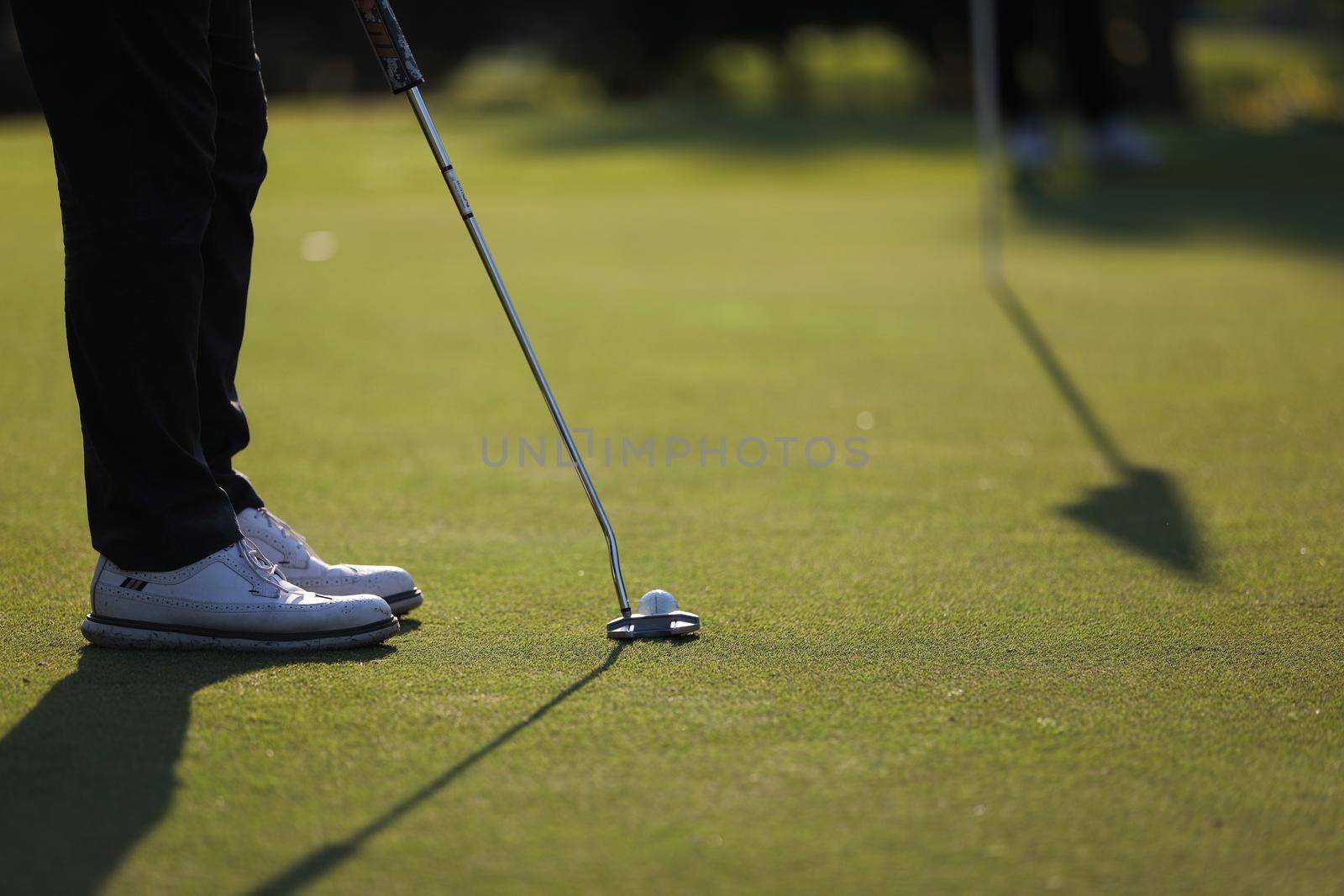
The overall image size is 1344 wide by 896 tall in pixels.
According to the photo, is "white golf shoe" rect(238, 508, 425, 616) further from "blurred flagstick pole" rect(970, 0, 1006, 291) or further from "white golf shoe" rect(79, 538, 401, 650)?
"blurred flagstick pole" rect(970, 0, 1006, 291)

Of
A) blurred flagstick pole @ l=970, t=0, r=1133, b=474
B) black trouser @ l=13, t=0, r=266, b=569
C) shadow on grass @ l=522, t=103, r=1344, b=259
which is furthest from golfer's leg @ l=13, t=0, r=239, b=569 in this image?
shadow on grass @ l=522, t=103, r=1344, b=259

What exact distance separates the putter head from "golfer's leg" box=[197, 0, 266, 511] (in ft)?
2.07

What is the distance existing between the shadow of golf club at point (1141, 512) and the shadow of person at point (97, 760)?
4.31ft

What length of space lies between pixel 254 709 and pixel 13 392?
8.21 feet

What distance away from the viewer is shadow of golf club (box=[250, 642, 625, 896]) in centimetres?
139

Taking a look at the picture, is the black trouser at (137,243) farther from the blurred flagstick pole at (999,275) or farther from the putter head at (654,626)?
the blurred flagstick pole at (999,275)

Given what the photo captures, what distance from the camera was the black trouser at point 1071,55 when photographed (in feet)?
31.0

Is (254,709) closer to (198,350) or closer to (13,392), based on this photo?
(198,350)

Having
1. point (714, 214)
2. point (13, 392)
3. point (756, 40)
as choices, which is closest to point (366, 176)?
point (714, 214)

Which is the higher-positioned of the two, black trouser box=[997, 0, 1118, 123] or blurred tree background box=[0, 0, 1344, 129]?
black trouser box=[997, 0, 1118, 123]

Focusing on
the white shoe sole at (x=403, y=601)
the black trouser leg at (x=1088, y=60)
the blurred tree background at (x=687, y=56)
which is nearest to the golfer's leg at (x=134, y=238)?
the white shoe sole at (x=403, y=601)

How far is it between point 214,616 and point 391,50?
2.85ft

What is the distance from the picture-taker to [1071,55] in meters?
9.72

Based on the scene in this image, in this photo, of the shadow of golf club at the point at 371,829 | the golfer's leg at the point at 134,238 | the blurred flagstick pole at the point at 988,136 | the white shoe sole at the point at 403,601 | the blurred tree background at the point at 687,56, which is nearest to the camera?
the shadow of golf club at the point at 371,829
